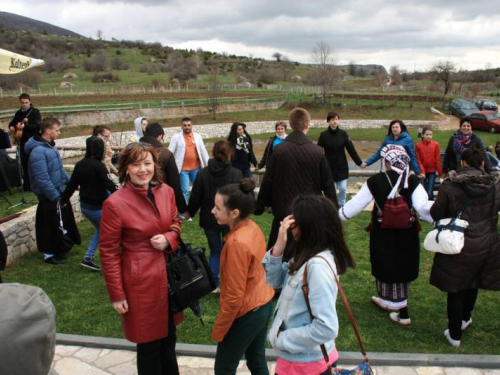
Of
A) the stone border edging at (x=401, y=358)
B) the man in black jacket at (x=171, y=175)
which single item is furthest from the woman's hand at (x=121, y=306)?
the man in black jacket at (x=171, y=175)

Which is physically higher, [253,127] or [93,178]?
[93,178]

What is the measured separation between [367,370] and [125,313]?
64.5 inches

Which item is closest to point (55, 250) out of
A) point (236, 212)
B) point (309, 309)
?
point (236, 212)

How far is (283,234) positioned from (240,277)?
440mm

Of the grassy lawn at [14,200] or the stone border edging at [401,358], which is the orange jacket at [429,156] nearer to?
the stone border edging at [401,358]

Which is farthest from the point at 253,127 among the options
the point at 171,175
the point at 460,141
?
the point at 171,175

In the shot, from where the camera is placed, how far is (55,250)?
6.04 metres

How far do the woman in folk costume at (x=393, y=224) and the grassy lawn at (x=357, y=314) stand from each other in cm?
28

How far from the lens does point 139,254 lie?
2.95 m

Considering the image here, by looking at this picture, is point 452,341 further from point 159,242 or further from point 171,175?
point 171,175

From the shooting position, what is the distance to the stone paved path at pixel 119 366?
366cm

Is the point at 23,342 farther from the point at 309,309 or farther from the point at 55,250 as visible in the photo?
the point at 55,250

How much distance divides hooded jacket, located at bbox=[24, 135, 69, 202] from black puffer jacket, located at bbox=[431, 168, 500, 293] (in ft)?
15.1

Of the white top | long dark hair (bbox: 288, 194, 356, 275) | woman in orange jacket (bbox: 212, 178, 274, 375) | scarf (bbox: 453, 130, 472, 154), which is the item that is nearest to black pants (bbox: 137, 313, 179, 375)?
woman in orange jacket (bbox: 212, 178, 274, 375)
